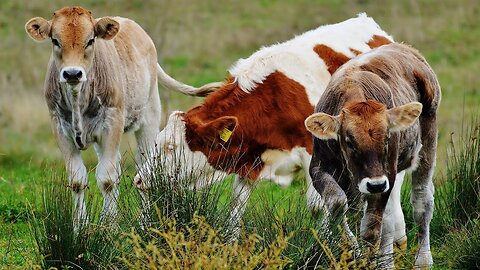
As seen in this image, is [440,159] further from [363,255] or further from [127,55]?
[363,255]

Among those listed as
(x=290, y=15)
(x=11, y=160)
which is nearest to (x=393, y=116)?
(x=11, y=160)

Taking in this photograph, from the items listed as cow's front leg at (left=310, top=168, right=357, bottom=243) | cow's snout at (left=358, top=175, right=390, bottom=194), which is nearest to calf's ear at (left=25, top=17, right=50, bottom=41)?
cow's front leg at (left=310, top=168, right=357, bottom=243)

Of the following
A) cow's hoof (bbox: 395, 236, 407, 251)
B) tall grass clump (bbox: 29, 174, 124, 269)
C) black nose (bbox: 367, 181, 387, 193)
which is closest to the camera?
black nose (bbox: 367, 181, 387, 193)

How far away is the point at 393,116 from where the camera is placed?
7988 mm

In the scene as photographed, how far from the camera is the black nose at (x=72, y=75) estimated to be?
9.76 meters

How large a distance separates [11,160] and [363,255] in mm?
8440

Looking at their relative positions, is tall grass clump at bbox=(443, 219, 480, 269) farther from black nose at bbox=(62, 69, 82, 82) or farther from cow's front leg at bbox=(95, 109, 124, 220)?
black nose at bbox=(62, 69, 82, 82)

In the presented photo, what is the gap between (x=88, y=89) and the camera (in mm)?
10461

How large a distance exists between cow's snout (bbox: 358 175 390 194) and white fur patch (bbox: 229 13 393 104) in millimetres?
2984

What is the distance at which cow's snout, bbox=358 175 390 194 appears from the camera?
7684mm

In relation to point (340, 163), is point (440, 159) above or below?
below

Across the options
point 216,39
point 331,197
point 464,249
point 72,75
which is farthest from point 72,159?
point 216,39

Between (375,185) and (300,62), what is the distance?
3.32 m

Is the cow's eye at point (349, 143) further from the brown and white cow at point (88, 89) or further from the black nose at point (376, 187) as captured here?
the brown and white cow at point (88, 89)
